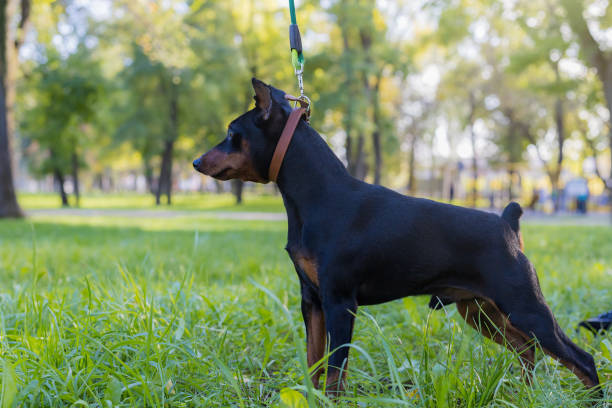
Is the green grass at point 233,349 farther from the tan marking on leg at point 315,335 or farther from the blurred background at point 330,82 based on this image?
the blurred background at point 330,82

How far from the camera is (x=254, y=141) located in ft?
8.16

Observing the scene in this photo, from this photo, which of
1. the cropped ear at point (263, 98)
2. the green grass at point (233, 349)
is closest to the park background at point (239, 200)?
the green grass at point (233, 349)

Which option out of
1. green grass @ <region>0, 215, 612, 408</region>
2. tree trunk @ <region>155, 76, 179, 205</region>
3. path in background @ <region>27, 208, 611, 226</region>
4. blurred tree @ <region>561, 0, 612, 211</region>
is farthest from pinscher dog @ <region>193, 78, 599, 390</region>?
tree trunk @ <region>155, 76, 179, 205</region>

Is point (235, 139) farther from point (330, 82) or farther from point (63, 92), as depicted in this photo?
point (330, 82)

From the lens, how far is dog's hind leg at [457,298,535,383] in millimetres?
2303

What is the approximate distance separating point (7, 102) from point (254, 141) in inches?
554

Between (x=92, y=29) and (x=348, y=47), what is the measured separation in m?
12.8

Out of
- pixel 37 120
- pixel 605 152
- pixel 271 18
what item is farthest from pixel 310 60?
pixel 605 152

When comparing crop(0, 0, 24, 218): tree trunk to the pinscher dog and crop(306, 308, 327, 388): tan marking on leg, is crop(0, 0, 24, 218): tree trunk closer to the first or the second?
the pinscher dog

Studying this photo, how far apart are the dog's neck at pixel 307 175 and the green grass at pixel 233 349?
1.68 ft

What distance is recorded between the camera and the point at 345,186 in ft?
8.01

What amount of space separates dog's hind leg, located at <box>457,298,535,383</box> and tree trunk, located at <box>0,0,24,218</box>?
46.7ft

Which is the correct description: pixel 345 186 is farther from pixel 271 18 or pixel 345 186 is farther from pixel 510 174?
pixel 510 174

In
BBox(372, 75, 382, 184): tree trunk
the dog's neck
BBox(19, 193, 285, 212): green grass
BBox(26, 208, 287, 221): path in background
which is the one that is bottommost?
BBox(19, 193, 285, 212): green grass
